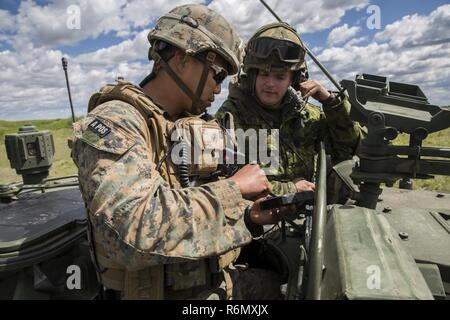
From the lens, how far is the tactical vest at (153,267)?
2312 millimetres

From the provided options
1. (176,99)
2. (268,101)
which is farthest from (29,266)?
(268,101)

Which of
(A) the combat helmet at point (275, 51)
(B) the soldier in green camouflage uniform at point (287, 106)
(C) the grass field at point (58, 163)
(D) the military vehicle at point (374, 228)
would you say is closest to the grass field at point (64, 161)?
(C) the grass field at point (58, 163)

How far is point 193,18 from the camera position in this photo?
2.71 m

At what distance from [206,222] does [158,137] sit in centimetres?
63

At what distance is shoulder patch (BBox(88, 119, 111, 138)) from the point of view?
6.66 feet

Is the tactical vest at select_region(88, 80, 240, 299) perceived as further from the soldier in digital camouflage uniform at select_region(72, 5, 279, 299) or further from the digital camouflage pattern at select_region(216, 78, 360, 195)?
the digital camouflage pattern at select_region(216, 78, 360, 195)

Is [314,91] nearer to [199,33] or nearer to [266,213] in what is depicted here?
[199,33]

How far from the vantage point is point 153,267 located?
7.61 feet

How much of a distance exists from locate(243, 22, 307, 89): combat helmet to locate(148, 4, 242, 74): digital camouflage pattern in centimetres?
138

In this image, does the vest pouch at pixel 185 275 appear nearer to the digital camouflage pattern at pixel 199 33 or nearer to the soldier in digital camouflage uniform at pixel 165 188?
the soldier in digital camouflage uniform at pixel 165 188

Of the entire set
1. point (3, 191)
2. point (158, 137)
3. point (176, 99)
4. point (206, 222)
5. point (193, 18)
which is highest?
point (193, 18)

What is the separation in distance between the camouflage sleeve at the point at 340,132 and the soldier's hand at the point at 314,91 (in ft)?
0.52
